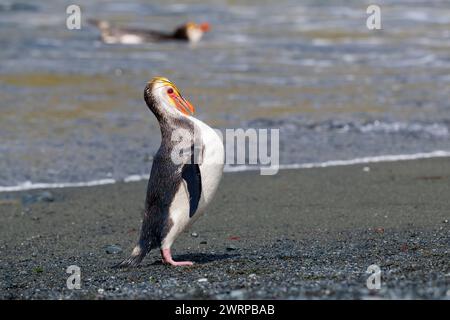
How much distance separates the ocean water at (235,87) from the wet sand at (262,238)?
3.27ft

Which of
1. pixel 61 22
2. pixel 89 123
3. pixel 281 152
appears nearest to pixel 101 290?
pixel 281 152

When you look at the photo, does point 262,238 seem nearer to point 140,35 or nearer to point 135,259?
point 135,259

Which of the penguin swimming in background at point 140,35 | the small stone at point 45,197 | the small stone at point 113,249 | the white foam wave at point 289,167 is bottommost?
the penguin swimming in background at point 140,35

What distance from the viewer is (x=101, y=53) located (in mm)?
17953

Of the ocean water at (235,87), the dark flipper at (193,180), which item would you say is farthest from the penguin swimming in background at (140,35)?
the dark flipper at (193,180)

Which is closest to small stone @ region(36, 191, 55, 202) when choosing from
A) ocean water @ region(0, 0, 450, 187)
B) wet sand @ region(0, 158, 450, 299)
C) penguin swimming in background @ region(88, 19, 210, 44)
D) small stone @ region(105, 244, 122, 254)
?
wet sand @ region(0, 158, 450, 299)

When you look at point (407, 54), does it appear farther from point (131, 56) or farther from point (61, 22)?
point (61, 22)

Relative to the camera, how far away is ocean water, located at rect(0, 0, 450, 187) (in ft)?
33.3

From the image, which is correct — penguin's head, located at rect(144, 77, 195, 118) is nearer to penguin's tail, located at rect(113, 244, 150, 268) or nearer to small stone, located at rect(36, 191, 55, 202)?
penguin's tail, located at rect(113, 244, 150, 268)

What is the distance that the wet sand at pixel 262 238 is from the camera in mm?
4887

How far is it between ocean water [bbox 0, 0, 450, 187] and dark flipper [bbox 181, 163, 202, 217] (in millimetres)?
3333

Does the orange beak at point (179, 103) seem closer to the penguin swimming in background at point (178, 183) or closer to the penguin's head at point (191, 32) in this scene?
the penguin swimming in background at point (178, 183)

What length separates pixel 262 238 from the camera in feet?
22.2

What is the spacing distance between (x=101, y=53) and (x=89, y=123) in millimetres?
6621
